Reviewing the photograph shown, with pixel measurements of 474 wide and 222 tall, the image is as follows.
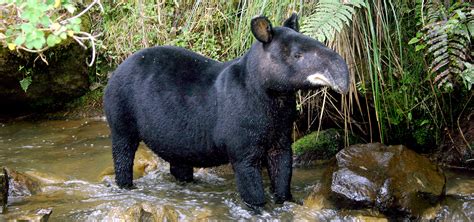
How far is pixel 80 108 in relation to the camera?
9.09 metres

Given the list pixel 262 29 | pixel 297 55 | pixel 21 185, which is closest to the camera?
pixel 297 55

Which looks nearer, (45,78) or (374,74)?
(374,74)

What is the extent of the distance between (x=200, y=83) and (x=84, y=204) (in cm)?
146

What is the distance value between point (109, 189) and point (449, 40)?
341 centimetres

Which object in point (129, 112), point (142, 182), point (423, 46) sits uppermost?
point (423, 46)

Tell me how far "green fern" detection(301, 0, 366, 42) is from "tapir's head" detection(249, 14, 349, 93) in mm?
641

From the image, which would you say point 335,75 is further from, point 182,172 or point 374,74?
point 182,172

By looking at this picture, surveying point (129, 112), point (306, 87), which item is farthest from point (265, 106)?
point (129, 112)

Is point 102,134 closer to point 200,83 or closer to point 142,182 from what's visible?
point 142,182

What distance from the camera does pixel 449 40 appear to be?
18.5ft

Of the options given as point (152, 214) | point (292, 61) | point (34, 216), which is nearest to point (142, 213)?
point (152, 214)

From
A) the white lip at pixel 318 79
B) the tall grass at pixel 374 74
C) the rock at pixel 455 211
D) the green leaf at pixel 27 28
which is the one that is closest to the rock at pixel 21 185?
the green leaf at pixel 27 28

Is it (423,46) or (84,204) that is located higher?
(423,46)

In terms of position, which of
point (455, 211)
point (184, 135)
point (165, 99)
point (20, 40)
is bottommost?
point (455, 211)
